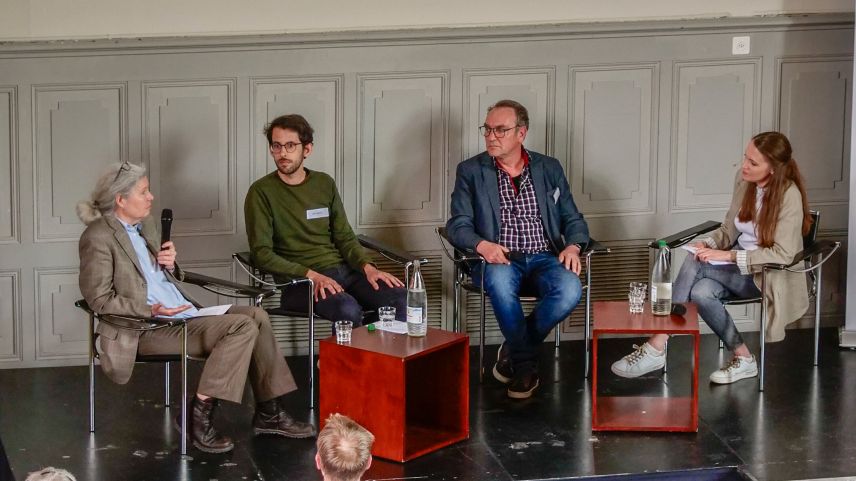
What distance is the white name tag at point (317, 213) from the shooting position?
5605 mm

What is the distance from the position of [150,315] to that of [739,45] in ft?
10.7

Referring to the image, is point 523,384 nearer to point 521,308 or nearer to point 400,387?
point 521,308

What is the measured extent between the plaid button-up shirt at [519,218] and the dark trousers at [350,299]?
57 cm

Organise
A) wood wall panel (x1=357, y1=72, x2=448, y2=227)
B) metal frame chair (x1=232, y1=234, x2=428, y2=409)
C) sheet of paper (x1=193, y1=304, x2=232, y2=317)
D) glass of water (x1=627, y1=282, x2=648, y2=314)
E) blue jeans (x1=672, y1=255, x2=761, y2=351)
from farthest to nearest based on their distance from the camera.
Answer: wood wall panel (x1=357, y1=72, x2=448, y2=227) < blue jeans (x1=672, y1=255, x2=761, y2=351) < metal frame chair (x1=232, y1=234, x2=428, y2=409) < glass of water (x1=627, y1=282, x2=648, y2=314) < sheet of paper (x1=193, y1=304, x2=232, y2=317)

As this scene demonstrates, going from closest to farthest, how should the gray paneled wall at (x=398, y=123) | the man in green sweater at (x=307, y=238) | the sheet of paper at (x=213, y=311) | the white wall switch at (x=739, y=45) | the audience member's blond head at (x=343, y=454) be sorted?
the audience member's blond head at (x=343, y=454) → the sheet of paper at (x=213, y=311) → the man in green sweater at (x=307, y=238) → the gray paneled wall at (x=398, y=123) → the white wall switch at (x=739, y=45)

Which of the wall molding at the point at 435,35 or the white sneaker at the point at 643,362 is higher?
the wall molding at the point at 435,35

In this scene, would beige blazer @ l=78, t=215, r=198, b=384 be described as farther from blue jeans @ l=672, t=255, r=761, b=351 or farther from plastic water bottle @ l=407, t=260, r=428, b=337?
blue jeans @ l=672, t=255, r=761, b=351

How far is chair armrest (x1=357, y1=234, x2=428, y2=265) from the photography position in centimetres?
554

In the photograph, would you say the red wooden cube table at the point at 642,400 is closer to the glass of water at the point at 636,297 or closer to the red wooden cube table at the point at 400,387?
the glass of water at the point at 636,297

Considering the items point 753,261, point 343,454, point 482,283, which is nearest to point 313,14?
point 482,283

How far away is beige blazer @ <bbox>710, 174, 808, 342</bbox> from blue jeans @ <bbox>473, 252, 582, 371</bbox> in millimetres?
801

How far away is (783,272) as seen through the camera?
18.4 ft

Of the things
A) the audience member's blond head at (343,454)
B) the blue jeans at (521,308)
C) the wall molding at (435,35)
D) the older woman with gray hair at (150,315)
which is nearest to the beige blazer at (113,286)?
the older woman with gray hair at (150,315)

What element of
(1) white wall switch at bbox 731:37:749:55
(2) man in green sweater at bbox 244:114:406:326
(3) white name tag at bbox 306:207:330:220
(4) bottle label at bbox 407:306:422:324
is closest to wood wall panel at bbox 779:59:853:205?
(1) white wall switch at bbox 731:37:749:55
